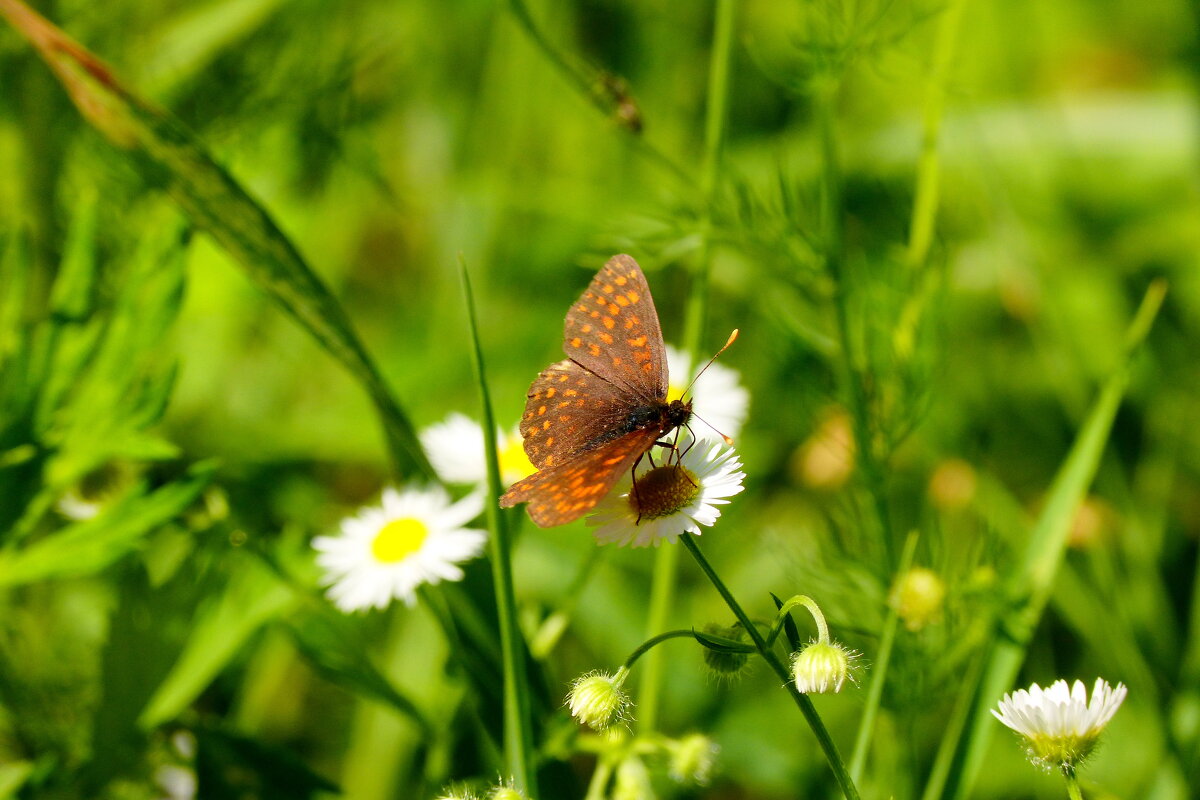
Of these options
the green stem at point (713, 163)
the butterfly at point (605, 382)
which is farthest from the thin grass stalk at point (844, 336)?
the butterfly at point (605, 382)

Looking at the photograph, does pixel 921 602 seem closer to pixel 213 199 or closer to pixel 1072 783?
pixel 1072 783

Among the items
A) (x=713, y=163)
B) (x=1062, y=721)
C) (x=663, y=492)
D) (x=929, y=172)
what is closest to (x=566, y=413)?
(x=663, y=492)

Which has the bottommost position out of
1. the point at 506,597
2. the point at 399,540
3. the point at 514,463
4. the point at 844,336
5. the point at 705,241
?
the point at 506,597


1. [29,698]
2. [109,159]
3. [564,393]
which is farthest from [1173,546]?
[109,159]

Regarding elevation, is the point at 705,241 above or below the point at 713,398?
above

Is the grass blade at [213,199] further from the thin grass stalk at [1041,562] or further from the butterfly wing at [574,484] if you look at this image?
the thin grass stalk at [1041,562]

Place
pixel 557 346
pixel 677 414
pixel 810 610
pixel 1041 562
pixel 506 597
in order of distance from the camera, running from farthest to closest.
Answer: pixel 557 346, pixel 1041 562, pixel 677 414, pixel 506 597, pixel 810 610
